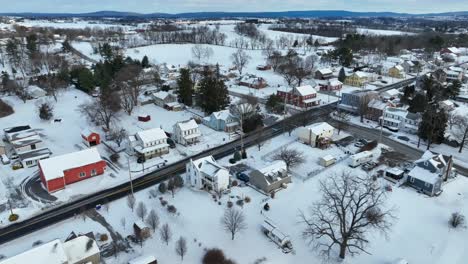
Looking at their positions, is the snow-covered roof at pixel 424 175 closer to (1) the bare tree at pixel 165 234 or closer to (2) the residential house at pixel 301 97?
(1) the bare tree at pixel 165 234

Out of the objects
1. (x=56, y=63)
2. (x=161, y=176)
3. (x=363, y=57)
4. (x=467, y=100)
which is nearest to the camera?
(x=161, y=176)

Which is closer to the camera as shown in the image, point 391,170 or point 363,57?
point 391,170

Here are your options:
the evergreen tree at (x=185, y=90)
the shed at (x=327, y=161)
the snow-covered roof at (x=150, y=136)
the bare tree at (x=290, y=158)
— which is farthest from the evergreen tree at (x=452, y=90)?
the snow-covered roof at (x=150, y=136)

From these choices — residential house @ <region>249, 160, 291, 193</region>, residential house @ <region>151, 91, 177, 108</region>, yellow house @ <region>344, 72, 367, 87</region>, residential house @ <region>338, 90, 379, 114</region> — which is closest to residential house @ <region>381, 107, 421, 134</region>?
residential house @ <region>338, 90, 379, 114</region>

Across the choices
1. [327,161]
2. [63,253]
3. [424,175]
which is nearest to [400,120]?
[424,175]

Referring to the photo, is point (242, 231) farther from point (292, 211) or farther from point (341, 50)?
point (341, 50)

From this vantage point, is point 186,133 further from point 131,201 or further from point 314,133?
point 314,133

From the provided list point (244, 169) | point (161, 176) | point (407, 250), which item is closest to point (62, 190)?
point (161, 176)
